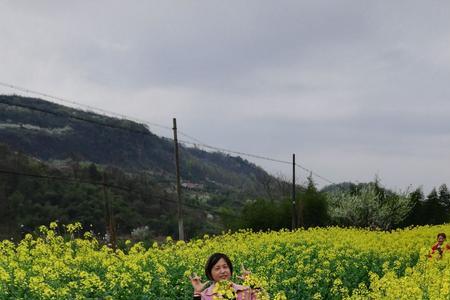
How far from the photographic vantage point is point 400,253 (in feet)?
63.6

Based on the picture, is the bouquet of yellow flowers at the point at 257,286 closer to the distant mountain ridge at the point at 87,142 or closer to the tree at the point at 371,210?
the tree at the point at 371,210

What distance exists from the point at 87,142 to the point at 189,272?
12103 centimetres

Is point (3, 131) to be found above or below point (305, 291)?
above

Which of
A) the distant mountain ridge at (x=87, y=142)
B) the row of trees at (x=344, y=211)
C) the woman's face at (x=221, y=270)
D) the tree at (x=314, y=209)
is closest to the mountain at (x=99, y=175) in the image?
the distant mountain ridge at (x=87, y=142)

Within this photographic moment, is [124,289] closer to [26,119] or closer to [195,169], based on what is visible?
[26,119]

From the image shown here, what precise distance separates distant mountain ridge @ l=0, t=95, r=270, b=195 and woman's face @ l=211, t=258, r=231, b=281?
324 feet

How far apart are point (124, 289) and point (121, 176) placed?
284 ft

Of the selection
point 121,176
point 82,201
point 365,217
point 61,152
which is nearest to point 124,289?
point 365,217

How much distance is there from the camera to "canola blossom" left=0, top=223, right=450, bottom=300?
377 inches

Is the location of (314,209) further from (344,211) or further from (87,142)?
(87,142)

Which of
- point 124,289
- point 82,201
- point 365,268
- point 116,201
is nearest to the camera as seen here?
point 124,289

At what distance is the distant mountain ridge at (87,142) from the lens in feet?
372

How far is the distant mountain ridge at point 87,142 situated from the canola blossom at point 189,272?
88045 mm

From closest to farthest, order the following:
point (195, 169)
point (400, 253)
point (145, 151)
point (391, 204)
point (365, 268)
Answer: point (365, 268) → point (400, 253) → point (391, 204) → point (145, 151) → point (195, 169)
